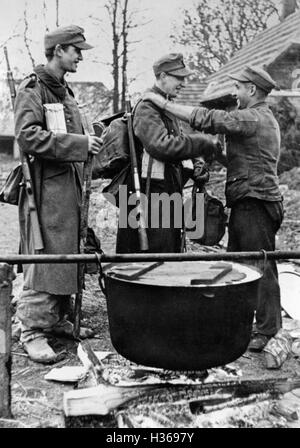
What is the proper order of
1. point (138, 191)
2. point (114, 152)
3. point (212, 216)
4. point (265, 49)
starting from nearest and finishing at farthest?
point (138, 191)
point (114, 152)
point (212, 216)
point (265, 49)

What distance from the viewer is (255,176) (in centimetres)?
476

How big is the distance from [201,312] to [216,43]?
34922 millimetres

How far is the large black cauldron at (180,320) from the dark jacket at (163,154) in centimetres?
175

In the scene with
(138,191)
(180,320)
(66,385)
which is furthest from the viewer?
(138,191)

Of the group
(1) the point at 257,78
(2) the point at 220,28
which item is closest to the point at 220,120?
(1) the point at 257,78

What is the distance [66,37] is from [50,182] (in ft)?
3.64

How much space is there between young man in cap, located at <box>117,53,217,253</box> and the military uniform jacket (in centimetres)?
60

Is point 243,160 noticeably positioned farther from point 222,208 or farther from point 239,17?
point 239,17

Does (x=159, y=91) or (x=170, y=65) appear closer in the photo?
(x=170, y=65)

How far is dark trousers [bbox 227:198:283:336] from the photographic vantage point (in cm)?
483

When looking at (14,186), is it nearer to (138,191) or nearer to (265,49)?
(138,191)

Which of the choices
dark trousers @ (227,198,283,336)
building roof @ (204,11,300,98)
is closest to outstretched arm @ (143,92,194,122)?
dark trousers @ (227,198,283,336)

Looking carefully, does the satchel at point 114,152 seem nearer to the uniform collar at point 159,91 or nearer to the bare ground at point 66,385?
the uniform collar at point 159,91

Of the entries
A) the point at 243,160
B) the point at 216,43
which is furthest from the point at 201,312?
the point at 216,43
